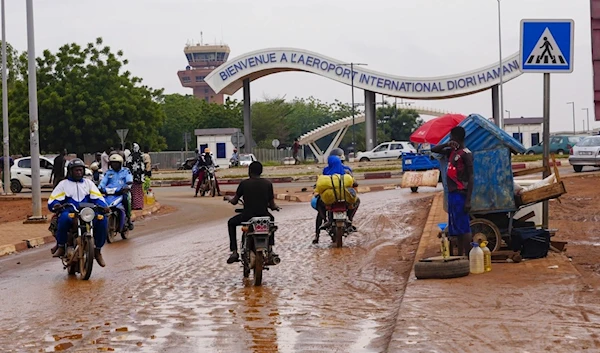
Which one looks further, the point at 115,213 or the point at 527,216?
the point at 115,213

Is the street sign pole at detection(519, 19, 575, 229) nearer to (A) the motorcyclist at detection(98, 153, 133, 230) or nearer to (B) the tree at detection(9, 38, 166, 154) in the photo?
(A) the motorcyclist at detection(98, 153, 133, 230)

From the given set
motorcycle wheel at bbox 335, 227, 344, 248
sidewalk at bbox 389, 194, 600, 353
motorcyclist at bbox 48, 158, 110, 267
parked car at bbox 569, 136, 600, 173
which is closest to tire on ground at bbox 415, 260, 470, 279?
sidewalk at bbox 389, 194, 600, 353

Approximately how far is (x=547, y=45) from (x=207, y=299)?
4687 mm

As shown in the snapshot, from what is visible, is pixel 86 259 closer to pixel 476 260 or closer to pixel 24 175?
pixel 476 260

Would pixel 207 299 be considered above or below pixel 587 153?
below

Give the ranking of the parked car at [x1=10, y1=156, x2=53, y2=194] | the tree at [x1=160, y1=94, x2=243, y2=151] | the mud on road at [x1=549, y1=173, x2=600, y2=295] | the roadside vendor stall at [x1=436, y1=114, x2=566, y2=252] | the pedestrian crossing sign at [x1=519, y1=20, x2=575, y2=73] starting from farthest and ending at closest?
1. the tree at [x1=160, y1=94, x2=243, y2=151]
2. the parked car at [x1=10, y1=156, x2=53, y2=194]
3. the mud on road at [x1=549, y1=173, x2=600, y2=295]
4. the roadside vendor stall at [x1=436, y1=114, x2=566, y2=252]
5. the pedestrian crossing sign at [x1=519, y1=20, x2=575, y2=73]

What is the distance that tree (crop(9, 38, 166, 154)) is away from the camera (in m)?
61.6

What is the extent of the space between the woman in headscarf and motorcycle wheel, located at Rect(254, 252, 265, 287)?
1351 centimetres

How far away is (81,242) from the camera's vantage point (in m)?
12.8

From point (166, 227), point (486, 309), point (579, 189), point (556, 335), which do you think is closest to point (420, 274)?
point (486, 309)

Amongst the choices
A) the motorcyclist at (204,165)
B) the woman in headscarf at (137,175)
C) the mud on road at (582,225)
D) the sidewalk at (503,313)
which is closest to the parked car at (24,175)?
the motorcyclist at (204,165)

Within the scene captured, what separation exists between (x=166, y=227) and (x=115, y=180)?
344 centimetres

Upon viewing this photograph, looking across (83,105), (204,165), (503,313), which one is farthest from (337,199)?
(83,105)

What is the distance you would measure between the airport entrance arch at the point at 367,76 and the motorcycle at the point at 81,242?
53084 mm
